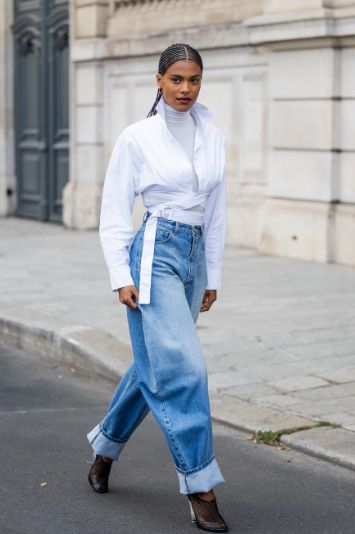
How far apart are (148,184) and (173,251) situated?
0.27 m

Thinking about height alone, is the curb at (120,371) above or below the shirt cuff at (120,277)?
below

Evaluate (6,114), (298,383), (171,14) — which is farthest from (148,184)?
(6,114)

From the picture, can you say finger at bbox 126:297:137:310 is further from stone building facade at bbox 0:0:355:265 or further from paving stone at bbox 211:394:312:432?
stone building facade at bbox 0:0:355:265

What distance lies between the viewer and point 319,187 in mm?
11891

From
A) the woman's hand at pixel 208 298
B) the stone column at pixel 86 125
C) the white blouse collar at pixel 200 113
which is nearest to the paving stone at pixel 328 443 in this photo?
the woman's hand at pixel 208 298

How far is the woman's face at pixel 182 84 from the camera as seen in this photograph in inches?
183

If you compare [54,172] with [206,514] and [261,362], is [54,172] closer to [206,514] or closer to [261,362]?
[261,362]

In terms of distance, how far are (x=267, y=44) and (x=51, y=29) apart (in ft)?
16.3

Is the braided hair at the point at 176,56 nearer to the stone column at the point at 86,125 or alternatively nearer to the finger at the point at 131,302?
the finger at the point at 131,302

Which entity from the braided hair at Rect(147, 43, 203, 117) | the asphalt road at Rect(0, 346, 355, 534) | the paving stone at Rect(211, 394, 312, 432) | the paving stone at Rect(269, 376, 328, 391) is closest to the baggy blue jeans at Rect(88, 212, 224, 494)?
the asphalt road at Rect(0, 346, 355, 534)

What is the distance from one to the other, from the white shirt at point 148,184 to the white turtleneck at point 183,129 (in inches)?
0.8

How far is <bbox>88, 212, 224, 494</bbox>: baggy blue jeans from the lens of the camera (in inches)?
177

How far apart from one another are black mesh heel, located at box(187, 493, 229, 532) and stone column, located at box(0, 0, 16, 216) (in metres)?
13.5

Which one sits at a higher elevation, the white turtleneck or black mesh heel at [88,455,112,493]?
the white turtleneck
